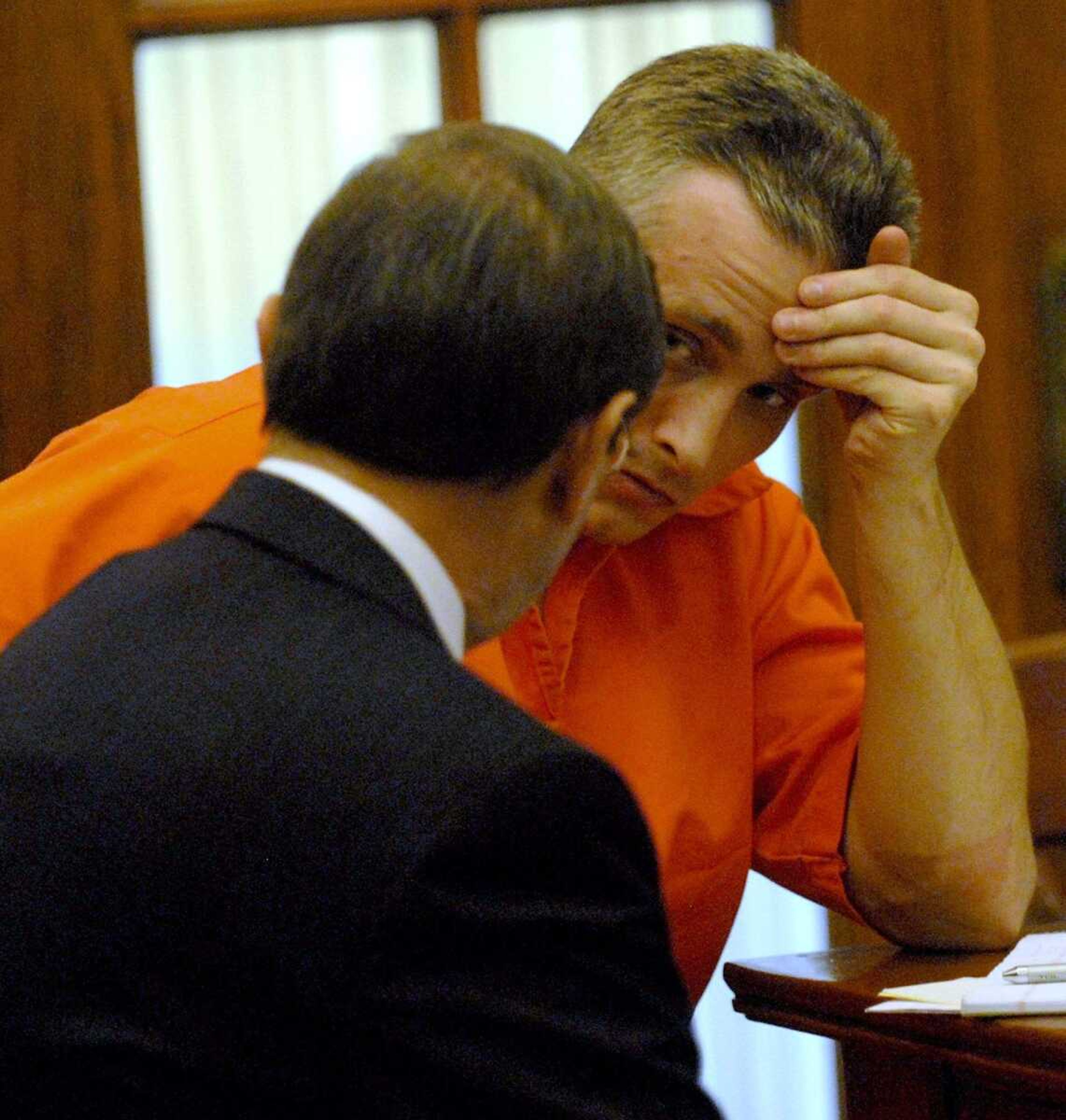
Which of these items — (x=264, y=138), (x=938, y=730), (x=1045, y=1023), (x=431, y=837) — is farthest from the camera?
(x=264, y=138)

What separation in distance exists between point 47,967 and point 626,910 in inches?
11.2

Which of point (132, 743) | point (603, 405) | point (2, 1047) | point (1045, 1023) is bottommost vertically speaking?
point (1045, 1023)

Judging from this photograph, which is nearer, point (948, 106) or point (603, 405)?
point (603, 405)

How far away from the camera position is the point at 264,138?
314 centimetres

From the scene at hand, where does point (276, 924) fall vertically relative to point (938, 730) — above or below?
above

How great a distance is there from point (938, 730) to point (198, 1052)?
97 centimetres

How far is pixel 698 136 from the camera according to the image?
150cm

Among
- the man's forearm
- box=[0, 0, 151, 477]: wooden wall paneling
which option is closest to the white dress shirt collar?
the man's forearm

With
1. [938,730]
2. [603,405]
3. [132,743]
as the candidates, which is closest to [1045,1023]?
[938,730]

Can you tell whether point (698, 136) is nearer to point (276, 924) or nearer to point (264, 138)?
point (276, 924)

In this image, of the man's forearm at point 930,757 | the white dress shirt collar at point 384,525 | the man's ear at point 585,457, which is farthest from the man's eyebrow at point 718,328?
the white dress shirt collar at point 384,525

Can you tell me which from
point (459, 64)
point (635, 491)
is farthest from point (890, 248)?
point (459, 64)

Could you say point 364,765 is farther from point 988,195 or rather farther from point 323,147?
point 988,195

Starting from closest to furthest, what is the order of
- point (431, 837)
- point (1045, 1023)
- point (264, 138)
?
point (431, 837) → point (1045, 1023) → point (264, 138)
